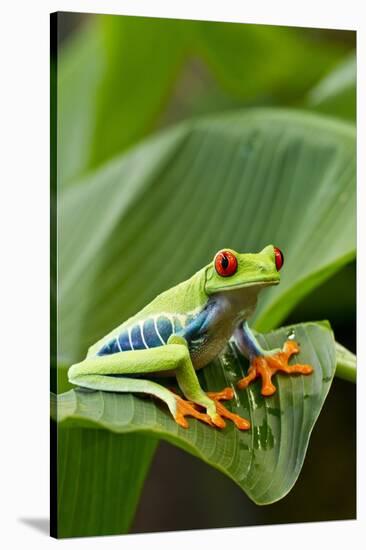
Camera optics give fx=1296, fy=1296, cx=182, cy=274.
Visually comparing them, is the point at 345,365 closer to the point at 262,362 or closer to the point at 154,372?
the point at 262,362

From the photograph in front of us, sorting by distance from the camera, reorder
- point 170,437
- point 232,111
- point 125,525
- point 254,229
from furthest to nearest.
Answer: point 232,111 < point 254,229 < point 125,525 < point 170,437

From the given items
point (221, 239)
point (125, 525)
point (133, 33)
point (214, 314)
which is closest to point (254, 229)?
point (221, 239)

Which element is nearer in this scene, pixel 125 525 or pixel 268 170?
pixel 125 525

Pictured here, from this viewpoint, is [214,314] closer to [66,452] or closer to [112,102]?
[66,452]

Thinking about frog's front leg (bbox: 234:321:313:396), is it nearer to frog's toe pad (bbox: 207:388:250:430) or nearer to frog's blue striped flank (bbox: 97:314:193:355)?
frog's toe pad (bbox: 207:388:250:430)

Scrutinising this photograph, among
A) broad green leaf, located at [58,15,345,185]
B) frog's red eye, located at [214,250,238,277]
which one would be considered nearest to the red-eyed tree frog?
frog's red eye, located at [214,250,238,277]

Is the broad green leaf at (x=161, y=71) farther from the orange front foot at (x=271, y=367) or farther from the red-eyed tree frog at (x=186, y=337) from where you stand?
the orange front foot at (x=271, y=367)

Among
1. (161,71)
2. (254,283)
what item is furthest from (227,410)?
(161,71)
